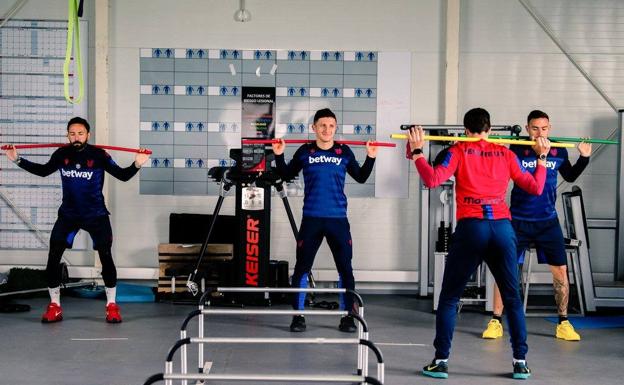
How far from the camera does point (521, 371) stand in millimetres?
4961

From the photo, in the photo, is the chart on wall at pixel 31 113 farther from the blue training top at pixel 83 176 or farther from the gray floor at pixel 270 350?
the blue training top at pixel 83 176

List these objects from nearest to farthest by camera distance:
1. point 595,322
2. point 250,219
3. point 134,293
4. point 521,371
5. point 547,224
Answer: point 521,371 < point 547,224 < point 595,322 < point 250,219 < point 134,293

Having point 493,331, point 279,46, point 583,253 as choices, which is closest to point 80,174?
point 279,46

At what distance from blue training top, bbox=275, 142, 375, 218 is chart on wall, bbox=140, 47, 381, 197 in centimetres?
207

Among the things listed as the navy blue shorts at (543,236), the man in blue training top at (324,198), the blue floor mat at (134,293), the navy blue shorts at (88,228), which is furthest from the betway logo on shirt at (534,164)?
the blue floor mat at (134,293)

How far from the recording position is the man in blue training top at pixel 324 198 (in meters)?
6.16

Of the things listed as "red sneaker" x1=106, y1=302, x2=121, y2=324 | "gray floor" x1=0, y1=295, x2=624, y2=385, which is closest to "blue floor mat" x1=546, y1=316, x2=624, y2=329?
"gray floor" x1=0, y1=295, x2=624, y2=385

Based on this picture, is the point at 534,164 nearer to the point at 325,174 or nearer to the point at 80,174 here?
the point at 325,174

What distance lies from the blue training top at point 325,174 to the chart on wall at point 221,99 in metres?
2.07

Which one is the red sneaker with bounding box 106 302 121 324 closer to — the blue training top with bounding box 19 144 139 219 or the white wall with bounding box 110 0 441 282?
the blue training top with bounding box 19 144 139 219

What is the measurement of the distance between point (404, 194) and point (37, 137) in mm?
3744

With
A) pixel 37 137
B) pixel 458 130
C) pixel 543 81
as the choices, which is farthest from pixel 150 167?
pixel 543 81

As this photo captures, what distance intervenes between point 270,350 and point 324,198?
1.21 meters

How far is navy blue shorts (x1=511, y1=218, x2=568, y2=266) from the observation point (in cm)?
615
